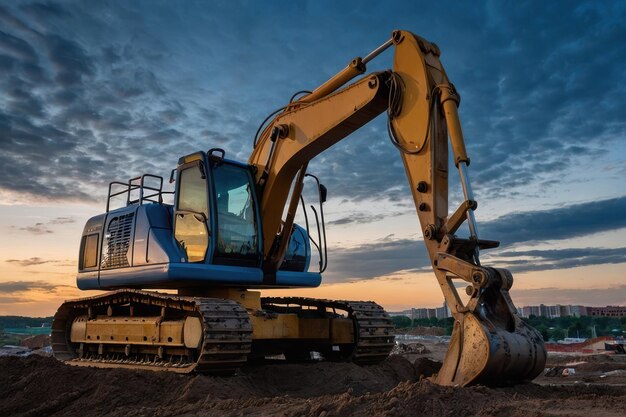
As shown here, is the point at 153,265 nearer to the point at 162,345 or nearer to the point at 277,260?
the point at 162,345

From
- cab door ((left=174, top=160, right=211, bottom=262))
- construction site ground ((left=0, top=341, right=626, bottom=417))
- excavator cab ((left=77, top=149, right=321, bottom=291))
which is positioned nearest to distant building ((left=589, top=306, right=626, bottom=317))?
construction site ground ((left=0, top=341, right=626, bottom=417))

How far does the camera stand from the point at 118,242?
10336 millimetres

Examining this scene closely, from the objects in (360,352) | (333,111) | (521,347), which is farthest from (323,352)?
(521,347)

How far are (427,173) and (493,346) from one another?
2.26 m

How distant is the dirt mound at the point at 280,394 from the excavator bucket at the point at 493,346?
0.72 ft

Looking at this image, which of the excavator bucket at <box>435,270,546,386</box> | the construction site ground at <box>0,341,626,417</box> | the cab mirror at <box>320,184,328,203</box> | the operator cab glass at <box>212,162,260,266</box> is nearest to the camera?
the construction site ground at <box>0,341,626,417</box>

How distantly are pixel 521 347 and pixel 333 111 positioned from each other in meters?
4.24

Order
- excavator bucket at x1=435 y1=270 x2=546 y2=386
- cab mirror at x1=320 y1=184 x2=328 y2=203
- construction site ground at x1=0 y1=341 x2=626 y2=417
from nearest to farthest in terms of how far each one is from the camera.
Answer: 1. construction site ground at x1=0 y1=341 x2=626 y2=417
2. excavator bucket at x1=435 y1=270 x2=546 y2=386
3. cab mirror at x1=320 y1=184 x2=328 y2=203

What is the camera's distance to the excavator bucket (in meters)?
5.86

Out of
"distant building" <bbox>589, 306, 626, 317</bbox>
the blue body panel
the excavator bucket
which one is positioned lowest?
the excavator bucket

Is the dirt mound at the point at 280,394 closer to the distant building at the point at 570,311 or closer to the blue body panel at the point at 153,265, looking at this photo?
the blue body panel at the point at 153,265

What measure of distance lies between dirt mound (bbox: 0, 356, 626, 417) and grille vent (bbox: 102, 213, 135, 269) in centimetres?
→ 182

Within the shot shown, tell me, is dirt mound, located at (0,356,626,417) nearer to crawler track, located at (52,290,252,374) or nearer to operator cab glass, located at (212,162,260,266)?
crawler track, located at (52,290,252,374)

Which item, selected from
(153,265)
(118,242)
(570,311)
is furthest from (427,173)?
(570,311)
